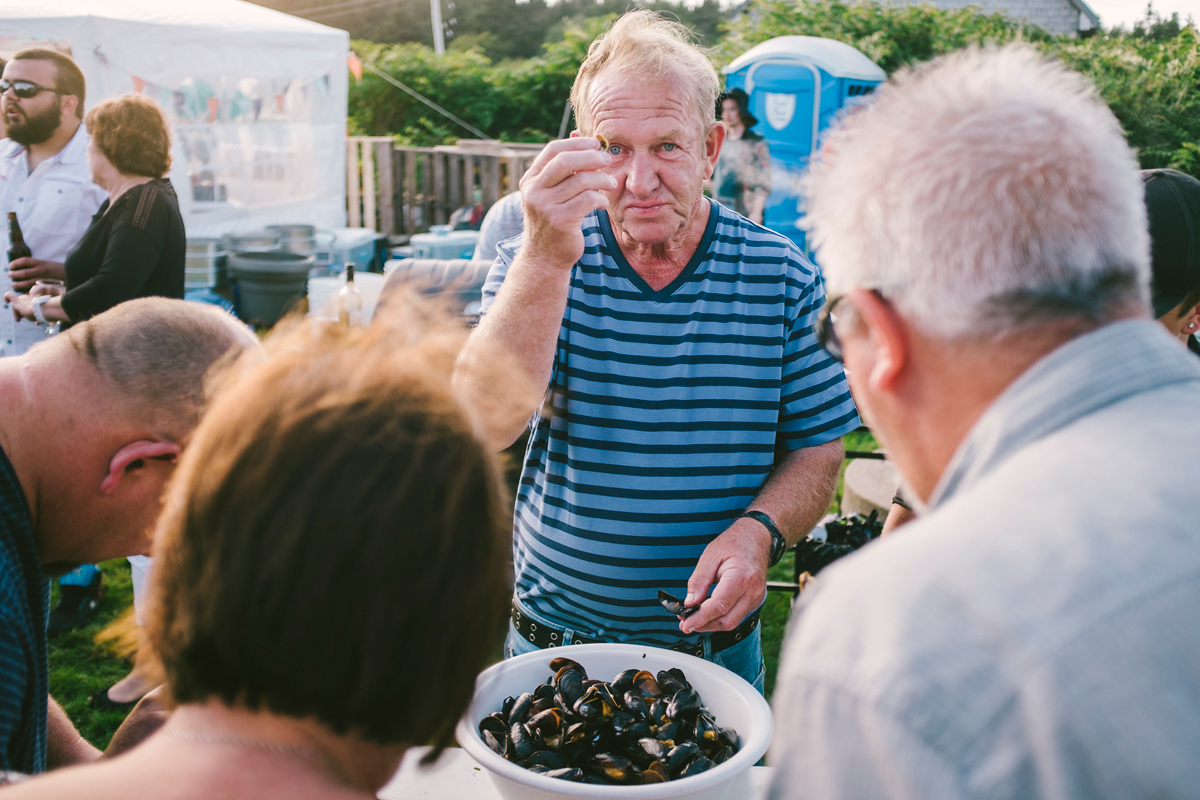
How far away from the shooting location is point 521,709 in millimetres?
1578

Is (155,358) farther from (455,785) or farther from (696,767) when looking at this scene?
(696,767)

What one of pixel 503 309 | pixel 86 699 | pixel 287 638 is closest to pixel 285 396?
pixel 287 638

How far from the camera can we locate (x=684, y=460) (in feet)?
6.40

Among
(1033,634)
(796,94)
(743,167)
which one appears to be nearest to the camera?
(1033,634)

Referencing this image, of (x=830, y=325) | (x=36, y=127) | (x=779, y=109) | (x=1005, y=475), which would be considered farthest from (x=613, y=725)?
(x=779, y=109)

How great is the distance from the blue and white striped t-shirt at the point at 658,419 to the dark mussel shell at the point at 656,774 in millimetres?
587

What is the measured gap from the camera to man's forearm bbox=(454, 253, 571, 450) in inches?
70.3

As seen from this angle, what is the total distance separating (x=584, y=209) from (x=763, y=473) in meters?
0.75

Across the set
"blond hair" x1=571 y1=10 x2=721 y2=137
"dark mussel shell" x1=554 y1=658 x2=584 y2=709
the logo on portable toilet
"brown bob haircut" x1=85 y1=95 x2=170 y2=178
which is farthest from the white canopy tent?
"dark mussel shell" x1=554 y1=658 x2=584 y2=709

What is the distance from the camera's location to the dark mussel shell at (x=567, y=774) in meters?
1.36

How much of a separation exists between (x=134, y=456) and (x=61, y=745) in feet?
2.32

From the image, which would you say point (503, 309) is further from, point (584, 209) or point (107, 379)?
point (107, 379)

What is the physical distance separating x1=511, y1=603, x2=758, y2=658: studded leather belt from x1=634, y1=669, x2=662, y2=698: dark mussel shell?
0.29 metres

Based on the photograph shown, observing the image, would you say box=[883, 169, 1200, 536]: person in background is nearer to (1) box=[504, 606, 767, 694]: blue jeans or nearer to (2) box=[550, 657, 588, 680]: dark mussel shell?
(1) box=[504, 606, 767, 694]: blue jeans
